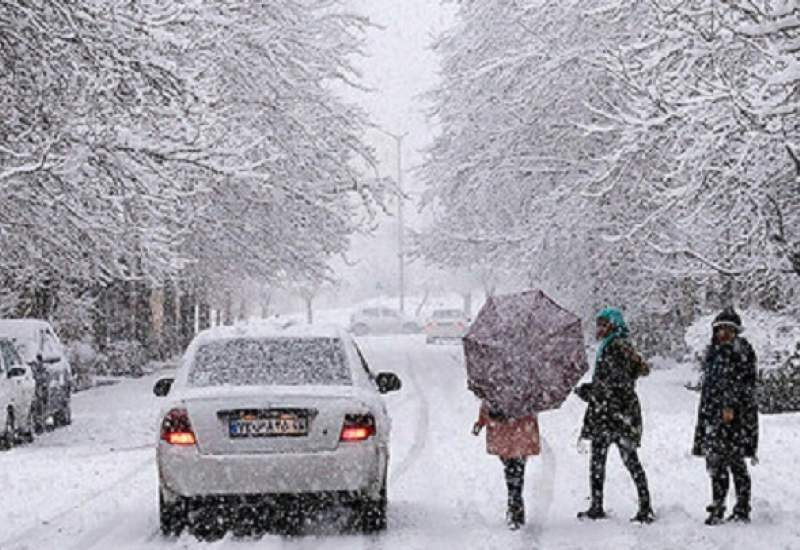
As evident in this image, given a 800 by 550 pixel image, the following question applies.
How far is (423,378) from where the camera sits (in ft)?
105

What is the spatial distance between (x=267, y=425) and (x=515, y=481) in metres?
1.94

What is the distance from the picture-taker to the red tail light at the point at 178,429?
9.80 meters

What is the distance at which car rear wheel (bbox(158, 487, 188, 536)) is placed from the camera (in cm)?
993

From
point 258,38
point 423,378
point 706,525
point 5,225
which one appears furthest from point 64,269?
point 423,378

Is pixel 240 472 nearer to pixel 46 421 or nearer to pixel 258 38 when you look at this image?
pixel 46 421

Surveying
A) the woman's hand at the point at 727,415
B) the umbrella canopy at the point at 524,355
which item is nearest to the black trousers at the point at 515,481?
the umbrella canopy at the point at 524,355

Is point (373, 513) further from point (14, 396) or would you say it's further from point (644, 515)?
point (14, 396)

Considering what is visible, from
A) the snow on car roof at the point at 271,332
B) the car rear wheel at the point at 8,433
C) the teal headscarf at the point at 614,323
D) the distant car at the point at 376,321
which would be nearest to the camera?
the teal headscarf at the point at 614,323

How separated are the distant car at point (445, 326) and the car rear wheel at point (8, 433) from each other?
3661 centimetres

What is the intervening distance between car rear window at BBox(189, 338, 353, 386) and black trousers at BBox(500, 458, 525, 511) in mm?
1380

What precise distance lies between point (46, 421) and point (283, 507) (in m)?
12.3

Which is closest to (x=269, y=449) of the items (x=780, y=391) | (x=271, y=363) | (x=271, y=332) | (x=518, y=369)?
(x=271, y=363)

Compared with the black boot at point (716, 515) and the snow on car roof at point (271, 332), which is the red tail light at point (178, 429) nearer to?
the snow on car roof at point (271, 332)

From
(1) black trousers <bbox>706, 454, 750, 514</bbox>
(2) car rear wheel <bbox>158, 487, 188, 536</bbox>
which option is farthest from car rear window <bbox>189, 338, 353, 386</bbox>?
(1) black trousers <bbox>706, 454, 750, 514</bbox>
